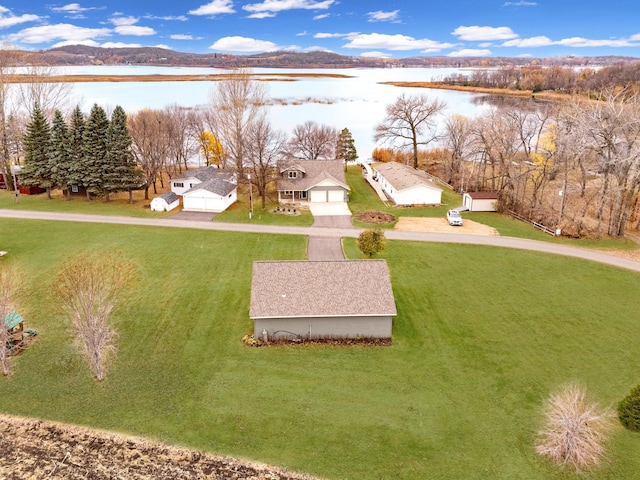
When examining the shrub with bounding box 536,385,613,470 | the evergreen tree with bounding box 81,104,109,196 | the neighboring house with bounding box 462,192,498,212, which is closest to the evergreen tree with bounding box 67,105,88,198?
the evergreen tree with bounding box 81,104,109,196

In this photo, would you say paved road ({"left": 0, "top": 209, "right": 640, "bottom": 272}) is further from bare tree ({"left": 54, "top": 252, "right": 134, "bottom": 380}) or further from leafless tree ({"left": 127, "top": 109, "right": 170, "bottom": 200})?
bare tree ({"left": 54, "top": 252, "right": 134, "bottom": 380})

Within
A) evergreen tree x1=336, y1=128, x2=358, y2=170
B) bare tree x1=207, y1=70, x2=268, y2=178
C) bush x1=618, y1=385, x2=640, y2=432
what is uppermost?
bare tree x1=207, y1=70, x2=268, y2=178

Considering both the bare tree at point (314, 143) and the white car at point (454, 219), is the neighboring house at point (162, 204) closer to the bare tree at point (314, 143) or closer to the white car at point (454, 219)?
the bare tree at point (314, 143)

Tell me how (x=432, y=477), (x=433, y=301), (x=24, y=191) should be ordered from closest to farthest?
(x=432, y=477)
(x=433, y=301)
(x=24, y=191)

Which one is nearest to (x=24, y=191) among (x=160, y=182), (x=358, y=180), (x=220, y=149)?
(x=160, y=182)

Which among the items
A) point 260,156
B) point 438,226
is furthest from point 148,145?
point 438,226

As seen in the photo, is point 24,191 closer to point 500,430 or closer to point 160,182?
point 160,182
